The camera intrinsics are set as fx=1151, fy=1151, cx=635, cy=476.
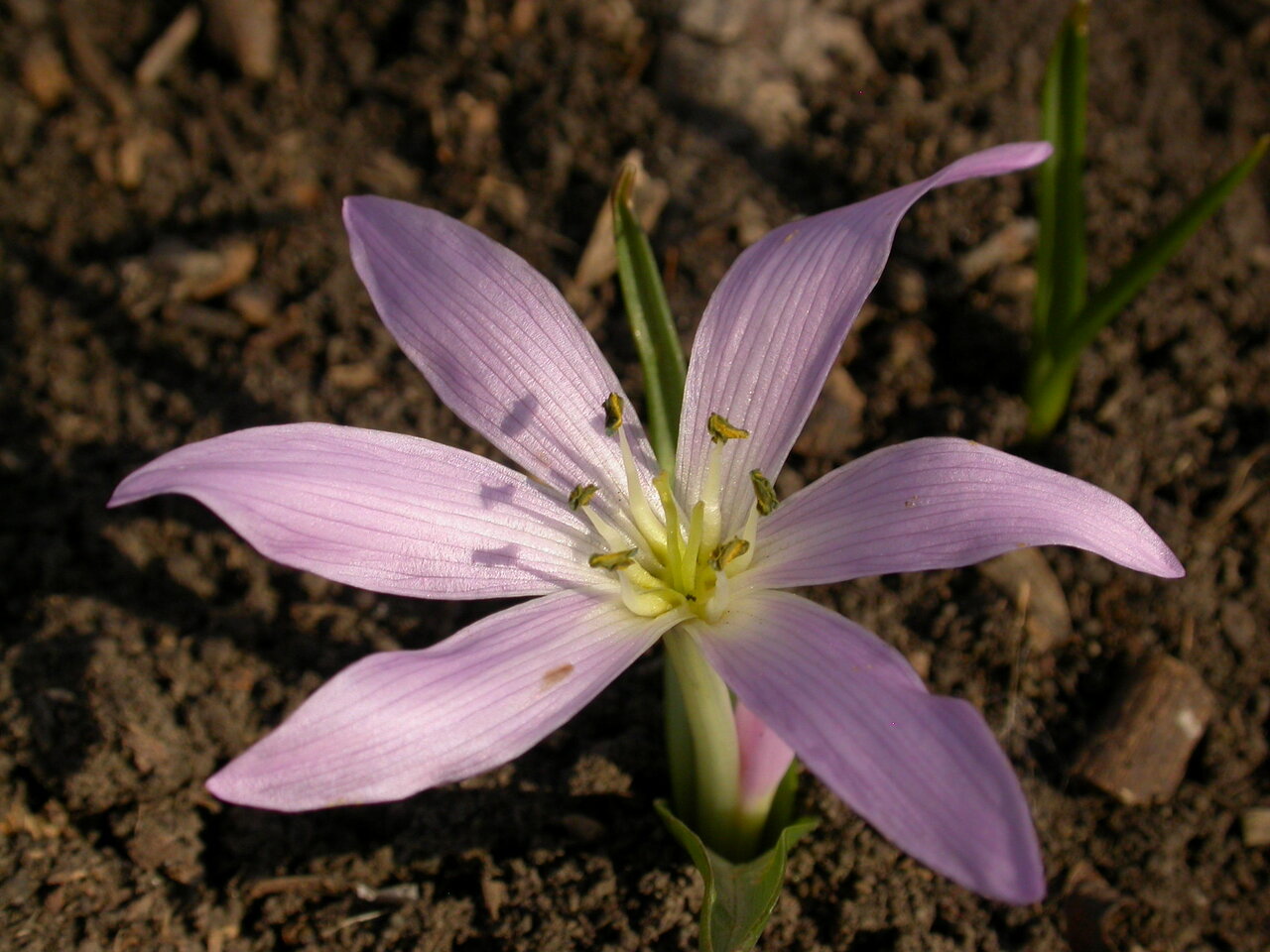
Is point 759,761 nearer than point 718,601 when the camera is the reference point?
No

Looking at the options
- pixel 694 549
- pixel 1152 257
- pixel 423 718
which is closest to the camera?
pixel 423 718

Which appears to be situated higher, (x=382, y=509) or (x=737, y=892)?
(x=382, y=509)

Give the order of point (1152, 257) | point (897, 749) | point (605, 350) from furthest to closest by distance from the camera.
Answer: point (605, 350) < point (1152, 257) < point (897, 749)

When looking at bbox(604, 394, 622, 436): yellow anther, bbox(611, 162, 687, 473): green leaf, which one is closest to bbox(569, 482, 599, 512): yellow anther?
bbox(604, 394, 622, 436): yellow anther

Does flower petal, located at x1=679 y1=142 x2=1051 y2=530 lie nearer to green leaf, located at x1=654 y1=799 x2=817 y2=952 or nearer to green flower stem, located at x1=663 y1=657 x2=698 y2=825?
green flower stem, located at x1=663 y1=657 x2=698 y2=825

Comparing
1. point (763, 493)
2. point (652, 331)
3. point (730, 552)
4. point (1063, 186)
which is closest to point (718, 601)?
point (730, 552)

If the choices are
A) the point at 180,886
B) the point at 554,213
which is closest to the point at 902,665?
the point at 180,886

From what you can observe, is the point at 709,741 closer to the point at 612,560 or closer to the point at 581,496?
the point at 612,560
